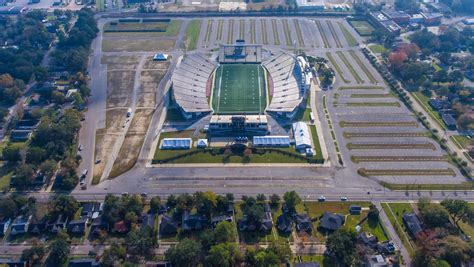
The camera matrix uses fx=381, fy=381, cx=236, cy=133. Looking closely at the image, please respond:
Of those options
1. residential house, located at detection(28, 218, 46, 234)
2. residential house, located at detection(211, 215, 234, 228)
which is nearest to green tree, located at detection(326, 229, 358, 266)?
residential house, located at detection(211, 215, 234, 228)

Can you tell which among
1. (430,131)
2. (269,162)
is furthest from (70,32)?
(430,131)

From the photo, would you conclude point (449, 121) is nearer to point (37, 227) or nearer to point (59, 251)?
point (59, 251)

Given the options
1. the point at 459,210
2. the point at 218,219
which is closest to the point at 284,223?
the point at 218,219

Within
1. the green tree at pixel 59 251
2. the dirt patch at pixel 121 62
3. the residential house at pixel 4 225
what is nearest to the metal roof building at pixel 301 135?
the green tree at pixel 59 251

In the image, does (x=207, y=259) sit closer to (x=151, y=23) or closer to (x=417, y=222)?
(x=417, y=222)

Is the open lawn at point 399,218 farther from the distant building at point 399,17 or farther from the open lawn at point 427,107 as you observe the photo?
the distant building at point 399,17

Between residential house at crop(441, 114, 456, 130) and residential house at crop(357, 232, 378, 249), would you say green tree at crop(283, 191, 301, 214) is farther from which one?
residential house at crop(441, 114, 456, 130)

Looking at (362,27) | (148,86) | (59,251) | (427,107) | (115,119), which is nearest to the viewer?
(59,251)
